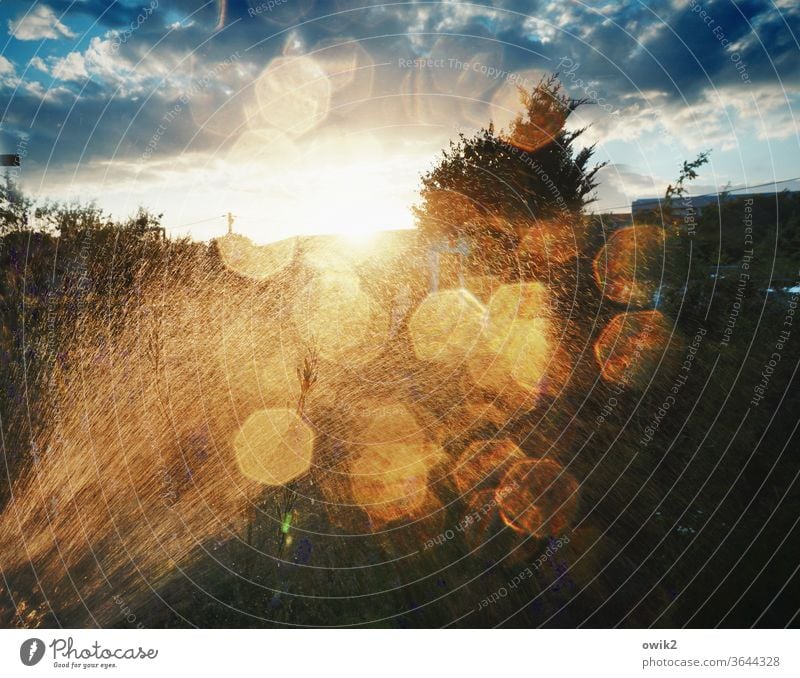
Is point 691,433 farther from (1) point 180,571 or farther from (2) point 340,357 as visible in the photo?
(1) point 180,571

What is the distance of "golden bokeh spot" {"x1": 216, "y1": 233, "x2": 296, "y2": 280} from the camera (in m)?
12.2

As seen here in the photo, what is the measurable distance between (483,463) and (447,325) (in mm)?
4647

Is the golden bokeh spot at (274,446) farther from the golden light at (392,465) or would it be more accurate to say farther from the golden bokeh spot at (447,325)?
the golden bokeh spot at (447,325)

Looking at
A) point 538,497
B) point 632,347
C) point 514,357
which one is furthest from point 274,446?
point 632,347

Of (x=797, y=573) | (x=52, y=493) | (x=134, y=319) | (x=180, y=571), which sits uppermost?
(x=134, y=319)

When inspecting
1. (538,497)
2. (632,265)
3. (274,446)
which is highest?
(632,265)

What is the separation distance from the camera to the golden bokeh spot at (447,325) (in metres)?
9.24

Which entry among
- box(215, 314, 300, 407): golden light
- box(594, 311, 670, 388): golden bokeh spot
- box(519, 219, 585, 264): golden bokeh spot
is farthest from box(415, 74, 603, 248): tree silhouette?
box(215, 314, 300, 407): golden light

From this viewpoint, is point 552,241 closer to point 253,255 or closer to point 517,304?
point 517,304

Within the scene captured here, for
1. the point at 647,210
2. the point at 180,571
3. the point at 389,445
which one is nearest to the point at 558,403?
the point at 389,445

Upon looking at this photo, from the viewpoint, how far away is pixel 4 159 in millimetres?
5582

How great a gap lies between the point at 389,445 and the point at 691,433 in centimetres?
361

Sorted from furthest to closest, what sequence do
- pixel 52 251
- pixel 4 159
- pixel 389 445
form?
pixel 52 251, pixel 389 445, pixel 4 159

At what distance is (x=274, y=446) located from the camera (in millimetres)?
6629
